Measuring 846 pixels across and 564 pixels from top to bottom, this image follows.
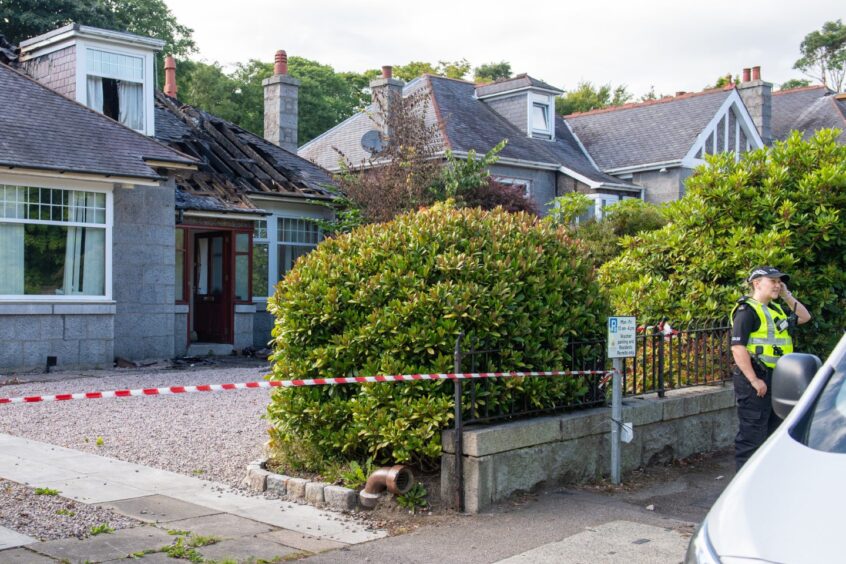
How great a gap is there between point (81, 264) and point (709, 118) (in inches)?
828

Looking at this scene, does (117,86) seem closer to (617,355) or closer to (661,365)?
(661,365)

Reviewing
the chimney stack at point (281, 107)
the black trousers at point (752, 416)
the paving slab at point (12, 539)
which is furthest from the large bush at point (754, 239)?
the chimney stack at point (281, 107)

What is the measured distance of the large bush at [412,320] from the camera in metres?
6.89

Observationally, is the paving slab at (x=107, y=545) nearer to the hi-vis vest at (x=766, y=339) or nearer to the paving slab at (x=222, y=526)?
the paving slab at (x=222, y=526)

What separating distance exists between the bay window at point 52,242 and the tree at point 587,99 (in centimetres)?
3631

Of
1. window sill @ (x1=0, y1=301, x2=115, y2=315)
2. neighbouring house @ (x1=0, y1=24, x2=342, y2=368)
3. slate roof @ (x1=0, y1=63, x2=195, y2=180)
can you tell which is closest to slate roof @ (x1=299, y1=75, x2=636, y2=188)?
neighbouring house @ (x1=0, y1=24, x2=342, y2=368)

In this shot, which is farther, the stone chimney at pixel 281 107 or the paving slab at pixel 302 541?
the stone chimney at pixel 281 107

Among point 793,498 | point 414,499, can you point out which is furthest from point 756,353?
point 793,498

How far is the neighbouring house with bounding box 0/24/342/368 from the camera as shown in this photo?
603 inches

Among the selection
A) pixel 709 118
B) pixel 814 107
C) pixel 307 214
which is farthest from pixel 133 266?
pixel 814 107

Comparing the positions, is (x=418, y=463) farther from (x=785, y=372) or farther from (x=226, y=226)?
(x=226, y=226)

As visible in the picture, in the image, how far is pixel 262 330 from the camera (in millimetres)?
19828

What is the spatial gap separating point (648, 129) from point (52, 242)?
21196 millimetres

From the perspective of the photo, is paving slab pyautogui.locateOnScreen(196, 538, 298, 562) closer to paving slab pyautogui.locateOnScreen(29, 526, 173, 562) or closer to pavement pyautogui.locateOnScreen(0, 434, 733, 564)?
pavement pyautogui.locateOnScreen(0, 434, 733, 564)
